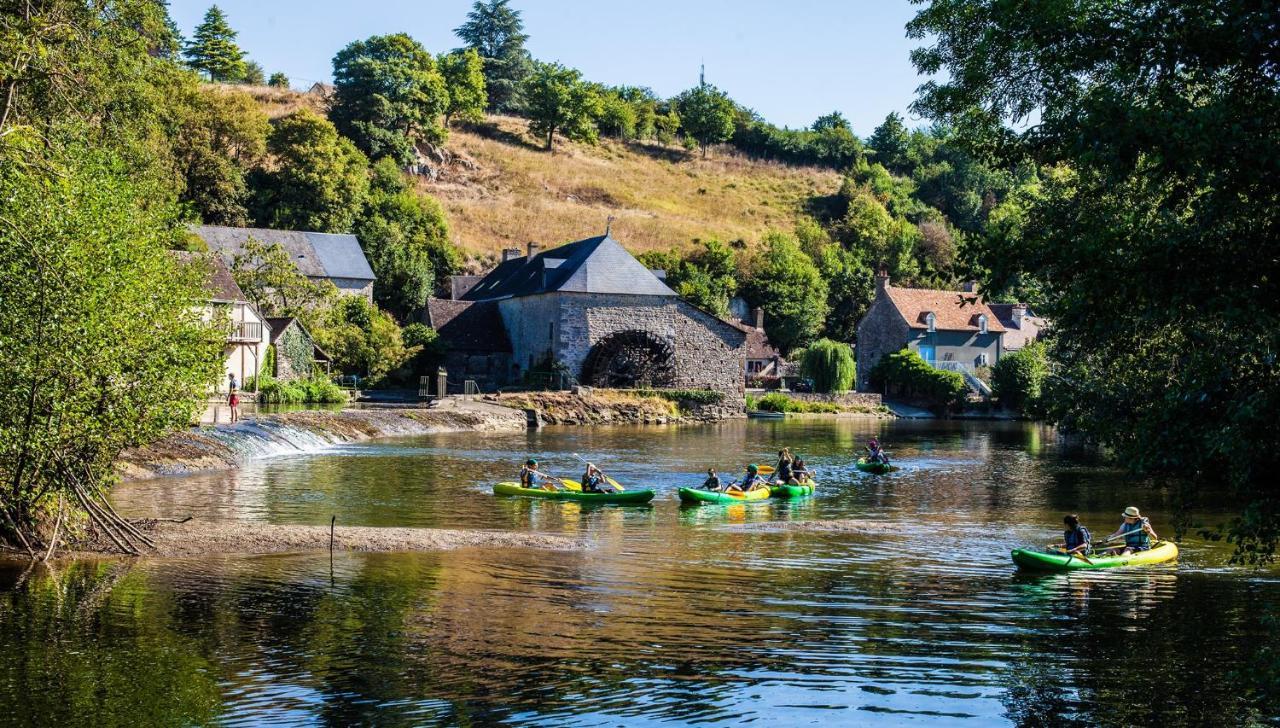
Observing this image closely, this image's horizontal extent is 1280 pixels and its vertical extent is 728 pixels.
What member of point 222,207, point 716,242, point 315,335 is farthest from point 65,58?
point 716,242

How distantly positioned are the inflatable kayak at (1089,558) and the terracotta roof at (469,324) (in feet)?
160

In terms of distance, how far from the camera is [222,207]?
236ft

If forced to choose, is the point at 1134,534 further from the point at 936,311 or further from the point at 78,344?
the point at 936,311

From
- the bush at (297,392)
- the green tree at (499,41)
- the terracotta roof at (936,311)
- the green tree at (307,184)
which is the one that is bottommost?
the bush at (297,392)

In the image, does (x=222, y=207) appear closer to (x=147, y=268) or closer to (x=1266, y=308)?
(x=147, y=268)

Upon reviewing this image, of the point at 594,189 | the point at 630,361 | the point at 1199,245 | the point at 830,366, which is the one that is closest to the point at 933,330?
the point at 830,366

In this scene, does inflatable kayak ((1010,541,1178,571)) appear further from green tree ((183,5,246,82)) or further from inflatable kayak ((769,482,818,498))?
green tree ((183,5,246,82))

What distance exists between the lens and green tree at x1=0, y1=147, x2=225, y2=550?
15.4m

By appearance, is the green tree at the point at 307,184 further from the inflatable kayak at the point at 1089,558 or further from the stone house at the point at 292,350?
the inflatable kayak at the point at 1089,558

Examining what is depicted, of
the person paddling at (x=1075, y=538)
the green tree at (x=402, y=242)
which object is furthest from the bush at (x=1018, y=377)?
the person paddling at (x=1075, y=538)

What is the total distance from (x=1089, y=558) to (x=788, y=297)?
63.8m

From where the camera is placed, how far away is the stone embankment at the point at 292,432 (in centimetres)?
2902

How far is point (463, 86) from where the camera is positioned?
105 metres

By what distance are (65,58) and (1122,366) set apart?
63.4 feet
